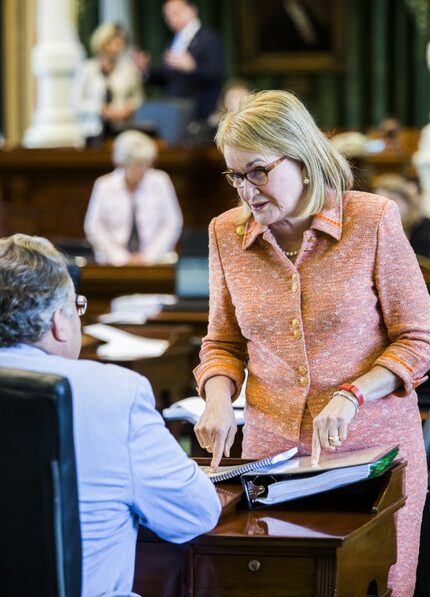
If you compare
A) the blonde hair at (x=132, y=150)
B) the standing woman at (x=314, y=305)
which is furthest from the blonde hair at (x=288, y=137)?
the blonde hair at (x=132, y=150)

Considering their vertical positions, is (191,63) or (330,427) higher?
(330,427)

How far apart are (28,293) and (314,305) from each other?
668mm

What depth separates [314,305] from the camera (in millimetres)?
2533

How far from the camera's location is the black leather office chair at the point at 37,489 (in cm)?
193

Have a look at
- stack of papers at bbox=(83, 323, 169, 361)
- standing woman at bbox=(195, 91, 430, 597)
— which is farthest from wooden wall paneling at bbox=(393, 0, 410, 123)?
standing woman at bbox=(195, 91, 430, 597)

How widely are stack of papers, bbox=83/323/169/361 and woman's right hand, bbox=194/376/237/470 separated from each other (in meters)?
1.76

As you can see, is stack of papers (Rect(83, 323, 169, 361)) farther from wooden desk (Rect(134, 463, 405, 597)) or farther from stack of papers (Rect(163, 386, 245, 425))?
wooden desk (Rect(134, 463, 405, 597))

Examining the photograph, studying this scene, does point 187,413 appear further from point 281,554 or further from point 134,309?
point 134,309

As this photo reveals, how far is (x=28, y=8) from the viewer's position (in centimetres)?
1428

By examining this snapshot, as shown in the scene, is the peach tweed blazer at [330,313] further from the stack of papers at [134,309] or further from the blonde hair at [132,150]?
the blonde hair at [132,150]

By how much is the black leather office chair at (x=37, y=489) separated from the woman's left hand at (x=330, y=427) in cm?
56

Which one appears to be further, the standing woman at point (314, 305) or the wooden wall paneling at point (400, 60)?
the wooden wall paneling at point (400, 60)

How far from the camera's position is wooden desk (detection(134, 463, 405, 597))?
2.18 metres

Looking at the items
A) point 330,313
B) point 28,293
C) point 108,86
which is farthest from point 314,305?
point 108,86
